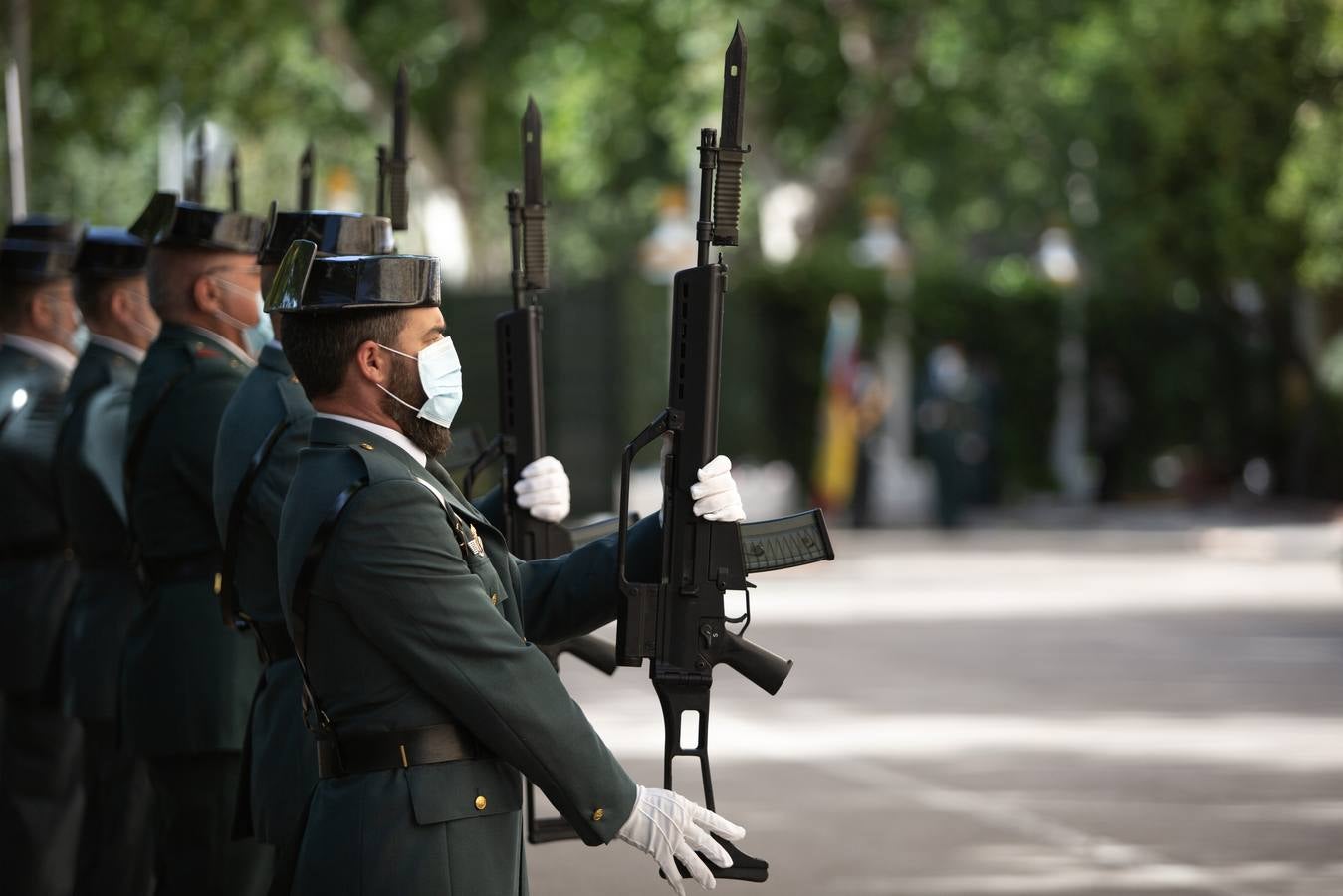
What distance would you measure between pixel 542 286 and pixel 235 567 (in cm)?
124

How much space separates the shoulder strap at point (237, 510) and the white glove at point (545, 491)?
2.23 ft

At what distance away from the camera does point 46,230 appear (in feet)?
24.5

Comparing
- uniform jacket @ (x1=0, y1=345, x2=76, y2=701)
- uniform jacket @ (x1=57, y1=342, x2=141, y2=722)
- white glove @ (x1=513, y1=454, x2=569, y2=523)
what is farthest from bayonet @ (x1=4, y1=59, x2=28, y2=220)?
white glove @ (x1=513, y1=454, x2=569, y2=523)

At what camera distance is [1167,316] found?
30.8 m

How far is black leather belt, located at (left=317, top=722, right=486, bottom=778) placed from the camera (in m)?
3.72

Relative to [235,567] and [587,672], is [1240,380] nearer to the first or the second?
[587,672]

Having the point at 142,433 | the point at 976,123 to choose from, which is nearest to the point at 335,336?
the point at 142,433

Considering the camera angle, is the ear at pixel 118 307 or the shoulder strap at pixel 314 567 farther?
the ear at pixel 118 307

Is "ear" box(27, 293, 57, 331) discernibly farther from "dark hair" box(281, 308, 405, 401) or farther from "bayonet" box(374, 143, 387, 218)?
"dark hair" box(281, 308, 405, 401)

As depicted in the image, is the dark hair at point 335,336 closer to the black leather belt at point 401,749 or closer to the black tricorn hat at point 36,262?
the black leather belt at point 401,749

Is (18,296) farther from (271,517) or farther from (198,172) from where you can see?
(271,517)

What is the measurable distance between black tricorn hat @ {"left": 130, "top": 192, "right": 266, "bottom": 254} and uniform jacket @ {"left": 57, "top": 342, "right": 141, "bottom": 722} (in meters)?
0.58

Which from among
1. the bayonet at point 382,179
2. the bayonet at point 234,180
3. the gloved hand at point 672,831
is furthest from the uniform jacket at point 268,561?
the bayonet at point 234,180

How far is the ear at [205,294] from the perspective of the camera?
5730 mm
